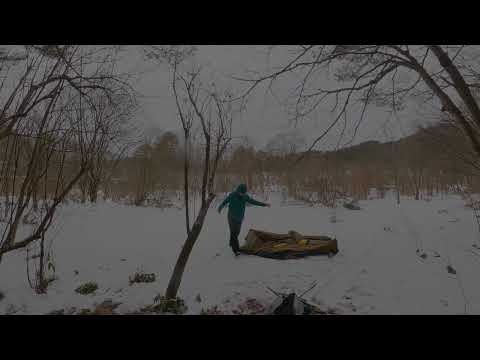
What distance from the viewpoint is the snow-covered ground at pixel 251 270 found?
310 centimetres

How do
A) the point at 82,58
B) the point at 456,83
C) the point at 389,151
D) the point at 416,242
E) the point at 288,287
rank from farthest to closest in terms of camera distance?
the point at 389,151, the point at 416,242, the point at 288,287, the point at 456,83, the point at 82,58

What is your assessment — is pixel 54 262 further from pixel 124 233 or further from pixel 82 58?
pixel 82 58

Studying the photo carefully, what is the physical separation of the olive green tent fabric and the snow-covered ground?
0.17 m

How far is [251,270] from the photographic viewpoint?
13.8 feet

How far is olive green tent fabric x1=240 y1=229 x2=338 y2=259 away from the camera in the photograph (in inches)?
187

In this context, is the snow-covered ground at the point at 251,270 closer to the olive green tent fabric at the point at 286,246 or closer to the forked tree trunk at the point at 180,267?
A: the olive green tent fabric at the point at 286,246

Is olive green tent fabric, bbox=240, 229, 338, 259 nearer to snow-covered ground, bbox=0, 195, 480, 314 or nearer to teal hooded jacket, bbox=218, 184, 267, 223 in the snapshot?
snow-covered ground, bbox=0, 195, 480, 314

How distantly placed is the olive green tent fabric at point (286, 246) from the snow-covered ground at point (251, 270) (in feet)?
0.55

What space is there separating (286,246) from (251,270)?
1250 millimetres

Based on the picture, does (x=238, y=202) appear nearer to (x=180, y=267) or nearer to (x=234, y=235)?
(x=234, y=235)

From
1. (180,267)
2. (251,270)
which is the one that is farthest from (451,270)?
(180,267)

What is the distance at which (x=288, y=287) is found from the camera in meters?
3.57

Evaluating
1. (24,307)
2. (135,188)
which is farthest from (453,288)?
(135,188)
